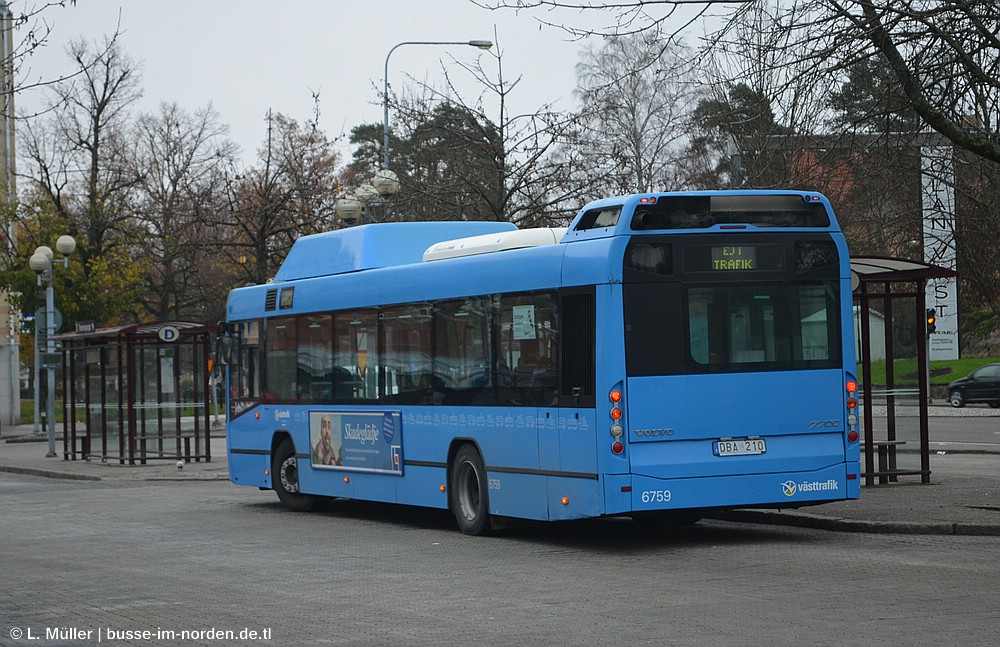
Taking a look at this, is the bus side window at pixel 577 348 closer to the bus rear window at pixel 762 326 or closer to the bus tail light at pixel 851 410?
the bus rear window at pixel 762 326

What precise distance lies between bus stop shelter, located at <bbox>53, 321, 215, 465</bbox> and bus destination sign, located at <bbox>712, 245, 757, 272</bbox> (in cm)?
1735

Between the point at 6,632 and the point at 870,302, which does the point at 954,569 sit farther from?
the point at 870,302

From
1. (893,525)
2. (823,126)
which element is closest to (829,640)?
(893,525)

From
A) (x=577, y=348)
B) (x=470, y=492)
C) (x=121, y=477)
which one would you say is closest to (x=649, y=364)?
(x=577, y=348)

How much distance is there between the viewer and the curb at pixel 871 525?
46.3 ft

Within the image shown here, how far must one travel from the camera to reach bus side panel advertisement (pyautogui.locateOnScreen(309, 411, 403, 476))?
17.0 meters

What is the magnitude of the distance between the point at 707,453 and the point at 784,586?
2.68 metres

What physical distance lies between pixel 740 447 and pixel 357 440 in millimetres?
5648

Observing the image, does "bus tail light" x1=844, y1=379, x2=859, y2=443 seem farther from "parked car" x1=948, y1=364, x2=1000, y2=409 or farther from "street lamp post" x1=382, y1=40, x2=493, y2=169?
"parked car" x1=948, y1=364, x2=1000, y2=409

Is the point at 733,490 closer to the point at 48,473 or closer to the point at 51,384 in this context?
the point at 48,473

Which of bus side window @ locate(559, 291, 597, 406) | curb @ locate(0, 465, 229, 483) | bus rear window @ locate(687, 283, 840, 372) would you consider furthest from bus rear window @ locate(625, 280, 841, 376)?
curb @ locate(0, 465, 229, 483)

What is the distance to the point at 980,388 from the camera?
161 ft

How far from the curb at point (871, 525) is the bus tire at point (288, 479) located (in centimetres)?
579

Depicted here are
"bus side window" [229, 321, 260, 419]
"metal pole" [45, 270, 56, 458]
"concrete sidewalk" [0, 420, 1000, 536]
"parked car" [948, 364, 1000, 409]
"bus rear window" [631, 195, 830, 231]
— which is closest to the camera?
"bus rear window" [631, 195, 830, 231]
